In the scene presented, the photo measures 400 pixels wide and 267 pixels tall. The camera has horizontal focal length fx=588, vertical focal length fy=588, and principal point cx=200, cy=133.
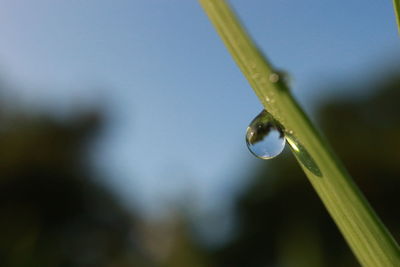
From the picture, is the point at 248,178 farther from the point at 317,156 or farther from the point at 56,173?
the point at 317,156

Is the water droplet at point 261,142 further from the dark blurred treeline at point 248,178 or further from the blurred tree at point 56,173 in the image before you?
the blurred tree at point 56,173

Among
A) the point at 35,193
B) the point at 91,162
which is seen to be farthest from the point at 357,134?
the point at 35,193

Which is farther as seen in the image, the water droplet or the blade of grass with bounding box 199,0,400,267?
the water droplet

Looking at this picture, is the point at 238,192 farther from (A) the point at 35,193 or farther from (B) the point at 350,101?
(A) the point at 35,193

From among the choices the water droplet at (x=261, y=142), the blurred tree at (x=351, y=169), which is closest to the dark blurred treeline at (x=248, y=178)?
the blurred tree at (x=351, y=169)

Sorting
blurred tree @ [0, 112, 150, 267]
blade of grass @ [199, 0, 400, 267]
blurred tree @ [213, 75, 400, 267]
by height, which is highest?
blade of grass @ [199, 0, 400, 267]

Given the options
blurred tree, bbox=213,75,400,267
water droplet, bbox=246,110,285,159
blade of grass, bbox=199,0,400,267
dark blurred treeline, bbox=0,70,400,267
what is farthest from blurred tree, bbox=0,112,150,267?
blade of grass, bbox=199,0,400,267

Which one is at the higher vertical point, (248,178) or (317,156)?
(317,156)

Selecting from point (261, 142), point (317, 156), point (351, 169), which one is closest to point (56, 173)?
point (351, 169)

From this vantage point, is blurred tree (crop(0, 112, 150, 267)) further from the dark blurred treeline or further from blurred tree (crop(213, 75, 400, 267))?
blurred tree (crop(213, 75, 400, 267))
